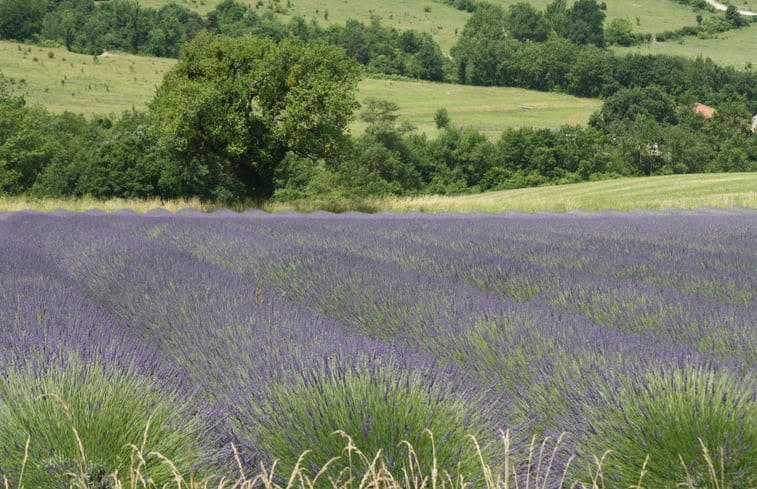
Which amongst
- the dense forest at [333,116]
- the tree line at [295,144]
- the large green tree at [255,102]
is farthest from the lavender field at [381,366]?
the dense forest at [333,116]

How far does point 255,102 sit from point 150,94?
5329 cm

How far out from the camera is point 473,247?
24.5ft

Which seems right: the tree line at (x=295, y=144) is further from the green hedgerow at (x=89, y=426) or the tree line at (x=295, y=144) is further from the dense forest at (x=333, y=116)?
the green hedgerow at (x=89, y=426)

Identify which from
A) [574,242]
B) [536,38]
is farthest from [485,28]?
[574,242]

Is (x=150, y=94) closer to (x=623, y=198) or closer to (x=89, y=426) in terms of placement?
(x=623, y=198)

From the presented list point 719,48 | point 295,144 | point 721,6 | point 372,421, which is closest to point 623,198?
point 295,144

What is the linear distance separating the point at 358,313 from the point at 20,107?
150 feet

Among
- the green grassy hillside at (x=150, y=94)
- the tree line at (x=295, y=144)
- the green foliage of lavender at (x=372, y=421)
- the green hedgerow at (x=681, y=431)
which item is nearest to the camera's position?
the green hedgerow at (x=681, y=431)

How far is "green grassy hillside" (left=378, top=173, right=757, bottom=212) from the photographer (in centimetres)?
2006

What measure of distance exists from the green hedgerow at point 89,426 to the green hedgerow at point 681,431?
1.23m

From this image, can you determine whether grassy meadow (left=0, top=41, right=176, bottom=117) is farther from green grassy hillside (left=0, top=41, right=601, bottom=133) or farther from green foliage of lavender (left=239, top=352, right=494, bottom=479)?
green foliage of lavender (left=239, top=352, right=494, bottom=479)

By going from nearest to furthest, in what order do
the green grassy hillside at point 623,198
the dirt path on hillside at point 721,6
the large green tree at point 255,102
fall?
the large green tree at point 255,102 → the green grassy hillside at point 623,198 → the dirt path on hillside at point 721,6

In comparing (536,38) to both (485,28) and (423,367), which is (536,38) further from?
(423,367)

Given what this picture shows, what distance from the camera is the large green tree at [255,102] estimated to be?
19.9 meters
